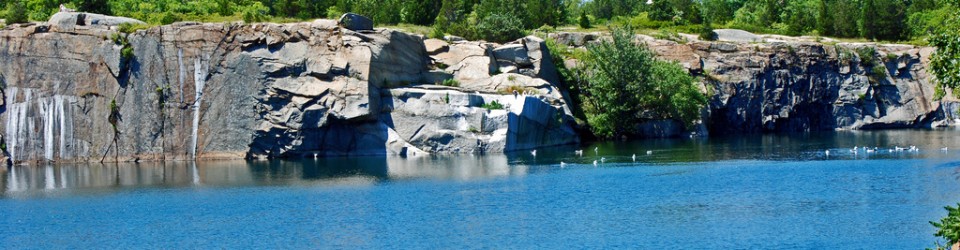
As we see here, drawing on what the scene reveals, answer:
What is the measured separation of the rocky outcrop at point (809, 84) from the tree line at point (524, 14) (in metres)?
4.79

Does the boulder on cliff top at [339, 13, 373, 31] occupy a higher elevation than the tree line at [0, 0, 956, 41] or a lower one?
lower

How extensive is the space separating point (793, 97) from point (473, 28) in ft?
94.3

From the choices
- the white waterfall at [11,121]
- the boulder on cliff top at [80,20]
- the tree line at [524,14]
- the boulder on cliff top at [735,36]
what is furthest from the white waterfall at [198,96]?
the boulder on cliff top at [735,36]

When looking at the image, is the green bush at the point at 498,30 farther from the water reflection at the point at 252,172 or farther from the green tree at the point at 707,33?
the water reflection at the point at 252,172

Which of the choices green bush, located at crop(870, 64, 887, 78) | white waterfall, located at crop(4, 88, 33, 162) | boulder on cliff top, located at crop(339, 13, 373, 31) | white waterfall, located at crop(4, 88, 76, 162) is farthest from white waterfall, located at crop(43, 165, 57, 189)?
green bush, located at crop(870, 64, 887, 78)

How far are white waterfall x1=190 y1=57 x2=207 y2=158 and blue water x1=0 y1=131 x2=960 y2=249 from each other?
630 cm

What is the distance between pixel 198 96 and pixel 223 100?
1893 millimetres

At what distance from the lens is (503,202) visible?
153 feet

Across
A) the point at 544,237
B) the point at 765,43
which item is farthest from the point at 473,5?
the point at 544,237

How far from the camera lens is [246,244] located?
1510 inches

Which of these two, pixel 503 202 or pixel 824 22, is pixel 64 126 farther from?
pixel 824 22

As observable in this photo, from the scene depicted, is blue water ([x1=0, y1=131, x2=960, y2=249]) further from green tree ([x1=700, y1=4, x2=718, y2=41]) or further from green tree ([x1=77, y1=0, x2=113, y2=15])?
green tree ([x1=700, y1=4, x2=718, y2=41])

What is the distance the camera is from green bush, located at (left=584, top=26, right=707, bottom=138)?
85.5m

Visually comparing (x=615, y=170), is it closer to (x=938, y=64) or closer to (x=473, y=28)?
(x=938, y=64)
